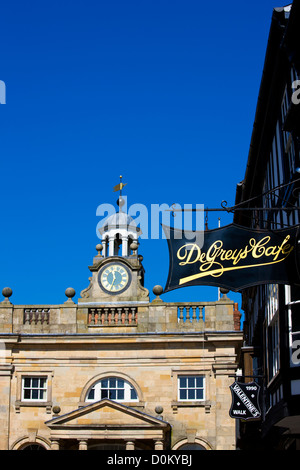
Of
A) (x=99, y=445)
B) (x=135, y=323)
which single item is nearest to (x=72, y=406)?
(x=99, y=445)

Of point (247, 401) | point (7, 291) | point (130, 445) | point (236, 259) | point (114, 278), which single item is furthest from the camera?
point (114, 278)

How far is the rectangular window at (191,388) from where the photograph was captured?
32719 mm

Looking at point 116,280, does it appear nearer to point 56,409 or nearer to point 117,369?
point 117,369

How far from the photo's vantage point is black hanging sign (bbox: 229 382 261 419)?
2412 centimetres

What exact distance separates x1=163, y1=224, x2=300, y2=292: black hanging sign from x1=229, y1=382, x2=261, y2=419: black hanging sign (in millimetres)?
11377

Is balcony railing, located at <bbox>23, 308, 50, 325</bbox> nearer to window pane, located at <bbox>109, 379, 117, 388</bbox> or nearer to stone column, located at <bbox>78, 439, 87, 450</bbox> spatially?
window pane, located at <bbox>109, 379, 117, 388</bbox>

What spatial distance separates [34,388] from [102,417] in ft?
12.4

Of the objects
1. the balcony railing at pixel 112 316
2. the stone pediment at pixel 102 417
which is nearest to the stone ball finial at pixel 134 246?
the balcony railing at pixel 112 316

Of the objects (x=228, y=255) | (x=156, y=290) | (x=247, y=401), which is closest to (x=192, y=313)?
(x=156, y=290)

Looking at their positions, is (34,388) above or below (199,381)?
below

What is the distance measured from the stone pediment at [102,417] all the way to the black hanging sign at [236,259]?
18.6m

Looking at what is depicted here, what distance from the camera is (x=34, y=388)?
1319 inches

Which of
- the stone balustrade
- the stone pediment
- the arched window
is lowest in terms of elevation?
the stone pediment

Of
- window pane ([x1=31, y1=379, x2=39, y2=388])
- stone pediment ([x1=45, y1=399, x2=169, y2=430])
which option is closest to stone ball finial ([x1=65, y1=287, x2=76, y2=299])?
window pane ([x1=31, y1=379, x2=39, y2=388])
